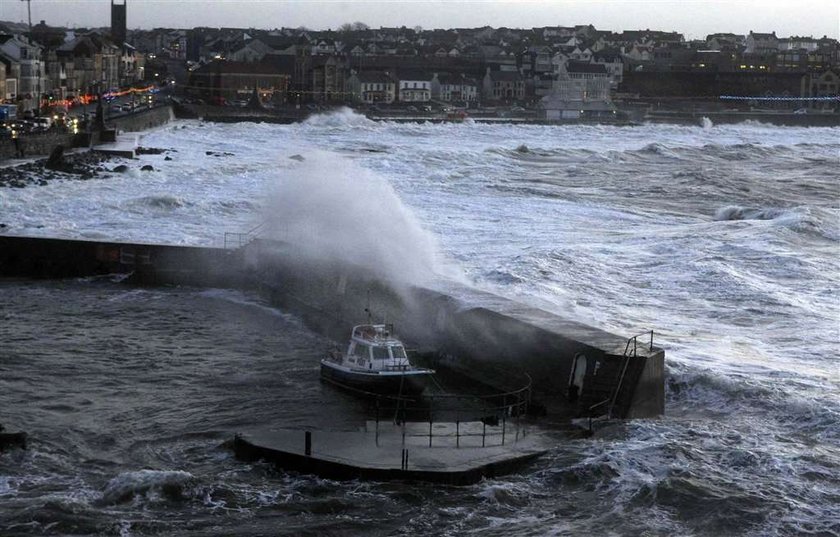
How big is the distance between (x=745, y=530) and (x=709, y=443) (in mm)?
1852

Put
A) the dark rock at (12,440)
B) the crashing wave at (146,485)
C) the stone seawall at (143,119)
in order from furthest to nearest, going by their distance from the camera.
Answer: the stone seawall at (143,119)
the dark rock at (12,440)
the crashing wave at (146,485)

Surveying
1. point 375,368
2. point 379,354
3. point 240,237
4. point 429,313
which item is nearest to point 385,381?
point 375,368

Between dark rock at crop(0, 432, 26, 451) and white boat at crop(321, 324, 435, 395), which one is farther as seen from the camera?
white boat at crop(321, 324, 435, 395)

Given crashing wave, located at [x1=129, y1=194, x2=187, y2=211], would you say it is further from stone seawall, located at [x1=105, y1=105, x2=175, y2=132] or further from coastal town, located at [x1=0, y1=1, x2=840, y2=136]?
coastal town, located at [x1=0, y1=1, x2=840, y2=136]

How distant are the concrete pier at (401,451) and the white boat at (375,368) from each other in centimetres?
111

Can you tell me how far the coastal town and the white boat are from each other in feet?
147

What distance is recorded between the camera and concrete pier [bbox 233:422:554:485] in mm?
10578

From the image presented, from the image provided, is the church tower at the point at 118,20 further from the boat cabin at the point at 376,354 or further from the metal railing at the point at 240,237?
the boat cabin at the point at 376,354

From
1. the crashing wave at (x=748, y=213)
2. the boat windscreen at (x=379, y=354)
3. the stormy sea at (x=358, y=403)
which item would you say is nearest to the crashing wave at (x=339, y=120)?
the stormy sea at (x=358, y=403)

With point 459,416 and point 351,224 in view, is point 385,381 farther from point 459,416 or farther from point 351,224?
point 351,224

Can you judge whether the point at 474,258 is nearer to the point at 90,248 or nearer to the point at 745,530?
the point at 90,248

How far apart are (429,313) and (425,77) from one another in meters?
82.5

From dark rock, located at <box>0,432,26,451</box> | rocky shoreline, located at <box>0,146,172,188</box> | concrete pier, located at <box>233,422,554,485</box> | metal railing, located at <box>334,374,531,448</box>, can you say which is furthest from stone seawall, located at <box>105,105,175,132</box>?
concrete pier, located at <box>233,422,554,485</box>

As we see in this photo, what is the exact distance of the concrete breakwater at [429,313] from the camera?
12758mm
